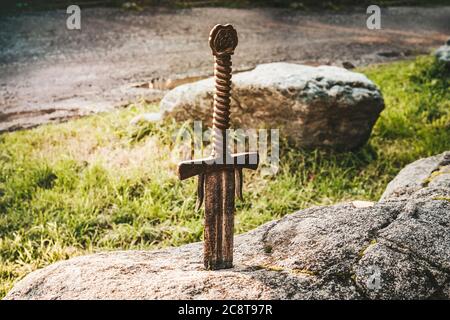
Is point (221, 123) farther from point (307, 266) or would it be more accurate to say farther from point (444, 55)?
point (444, 55)

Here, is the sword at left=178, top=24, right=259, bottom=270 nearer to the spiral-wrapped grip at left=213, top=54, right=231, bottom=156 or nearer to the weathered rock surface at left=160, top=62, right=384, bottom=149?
the spiral-wrapped grip at left=213, top=54, right=231, bottom=156

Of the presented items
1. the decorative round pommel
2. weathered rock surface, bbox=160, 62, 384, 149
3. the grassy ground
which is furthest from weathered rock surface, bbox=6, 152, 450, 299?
weathered rock surface, bbox=160, 62, 384, 149

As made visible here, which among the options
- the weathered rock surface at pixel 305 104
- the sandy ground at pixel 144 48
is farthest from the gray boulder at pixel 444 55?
the weathered rock surface at pixel 305 104

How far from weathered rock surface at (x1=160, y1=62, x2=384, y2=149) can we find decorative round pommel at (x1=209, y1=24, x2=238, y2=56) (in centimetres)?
269

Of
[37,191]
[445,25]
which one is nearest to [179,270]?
[37,191]

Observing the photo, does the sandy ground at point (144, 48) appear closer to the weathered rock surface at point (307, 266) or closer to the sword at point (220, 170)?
the weathered rock surface at point (307, 266)

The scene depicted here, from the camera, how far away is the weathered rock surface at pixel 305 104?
4.45 metres

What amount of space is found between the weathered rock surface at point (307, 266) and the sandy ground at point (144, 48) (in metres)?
3.67

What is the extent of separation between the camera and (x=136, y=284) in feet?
6.12

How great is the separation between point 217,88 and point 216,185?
359 mm

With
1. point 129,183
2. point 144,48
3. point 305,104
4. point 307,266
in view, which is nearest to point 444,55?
point 305,104

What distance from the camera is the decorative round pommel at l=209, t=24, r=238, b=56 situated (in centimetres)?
176

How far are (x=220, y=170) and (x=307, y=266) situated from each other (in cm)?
49
